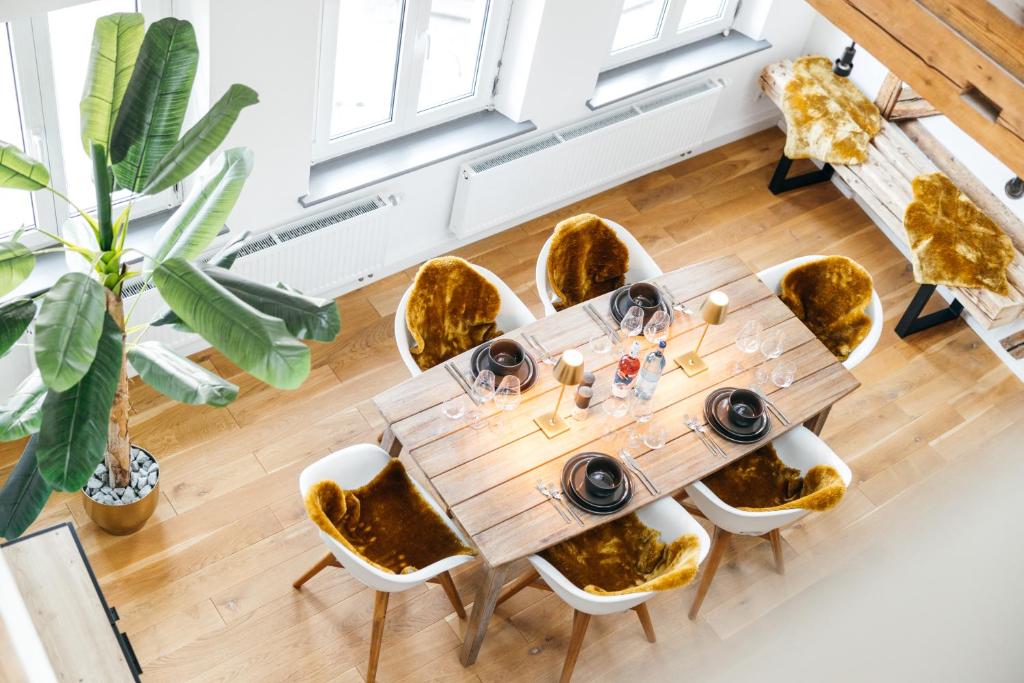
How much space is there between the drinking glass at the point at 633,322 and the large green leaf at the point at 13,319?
214 centimetres

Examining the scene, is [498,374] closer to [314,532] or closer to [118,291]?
[314,532]

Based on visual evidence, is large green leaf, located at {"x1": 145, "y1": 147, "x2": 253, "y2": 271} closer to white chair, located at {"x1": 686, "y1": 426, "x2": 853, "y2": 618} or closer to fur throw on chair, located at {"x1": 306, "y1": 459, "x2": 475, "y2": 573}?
fur throw on chair, located at {"x1": 306, "y1": 459, "x2": 475, "y2": 573}

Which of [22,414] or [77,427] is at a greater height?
[77,427]

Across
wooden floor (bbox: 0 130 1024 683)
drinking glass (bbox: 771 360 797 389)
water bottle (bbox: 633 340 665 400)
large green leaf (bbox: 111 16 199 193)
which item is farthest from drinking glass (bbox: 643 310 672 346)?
large green leaf (bbox: 111 16 199 193)

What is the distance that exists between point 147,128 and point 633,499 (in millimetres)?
2007

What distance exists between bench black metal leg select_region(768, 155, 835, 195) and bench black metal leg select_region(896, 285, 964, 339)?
0.98m

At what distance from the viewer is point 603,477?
372 cm

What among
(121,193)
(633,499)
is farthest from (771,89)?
(121,193)

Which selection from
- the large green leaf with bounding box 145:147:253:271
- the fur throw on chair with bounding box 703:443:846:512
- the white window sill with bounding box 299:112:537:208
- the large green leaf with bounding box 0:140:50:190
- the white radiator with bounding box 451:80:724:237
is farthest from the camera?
the white radiator with bounding box 451:80:724:237

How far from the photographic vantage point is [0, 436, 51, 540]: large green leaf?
3.23 meters

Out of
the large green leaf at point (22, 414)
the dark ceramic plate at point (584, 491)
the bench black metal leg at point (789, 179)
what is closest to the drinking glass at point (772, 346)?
the dark ceramic plate at point (584, 491)

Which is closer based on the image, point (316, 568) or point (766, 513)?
point (766, 513)

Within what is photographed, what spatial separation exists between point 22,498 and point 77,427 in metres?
0.56

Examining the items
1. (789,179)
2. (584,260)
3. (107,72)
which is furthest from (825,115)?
(107,72)
